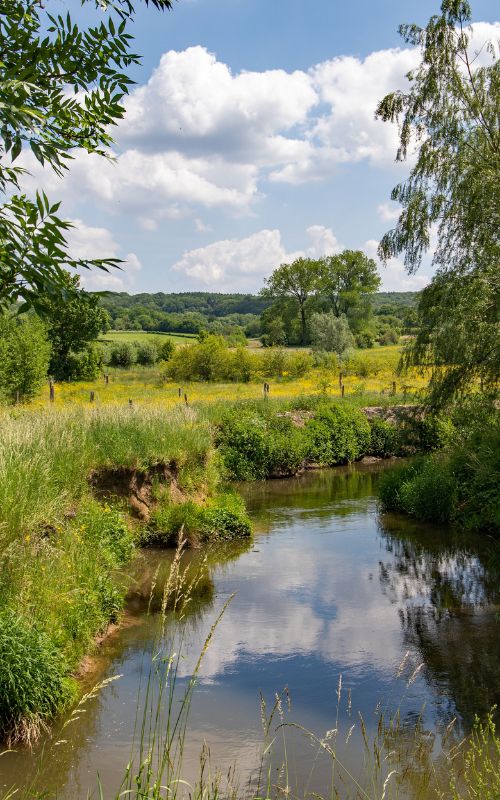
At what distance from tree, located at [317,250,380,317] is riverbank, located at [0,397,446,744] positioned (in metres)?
51.8

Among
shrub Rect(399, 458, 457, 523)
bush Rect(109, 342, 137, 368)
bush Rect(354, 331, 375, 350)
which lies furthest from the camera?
bush Rect(354, 331, 375, 350)

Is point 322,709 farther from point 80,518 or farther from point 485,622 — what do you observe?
point 80,518

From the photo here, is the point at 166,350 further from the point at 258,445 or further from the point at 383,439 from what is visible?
the point at 258,445

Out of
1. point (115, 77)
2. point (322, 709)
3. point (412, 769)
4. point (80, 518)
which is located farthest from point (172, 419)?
point (115, 77)

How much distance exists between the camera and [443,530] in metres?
15.8

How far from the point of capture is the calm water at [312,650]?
6617 millimetres

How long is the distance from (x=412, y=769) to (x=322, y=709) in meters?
1.50

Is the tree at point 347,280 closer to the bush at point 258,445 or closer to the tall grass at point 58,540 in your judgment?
the bush at point 258,445

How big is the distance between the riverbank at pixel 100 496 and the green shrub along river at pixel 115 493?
26mm

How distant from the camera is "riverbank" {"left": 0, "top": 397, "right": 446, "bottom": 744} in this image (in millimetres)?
7000

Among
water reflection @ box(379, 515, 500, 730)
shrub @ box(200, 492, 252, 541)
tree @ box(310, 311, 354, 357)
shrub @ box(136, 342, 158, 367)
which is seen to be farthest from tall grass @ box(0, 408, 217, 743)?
tree @ box(310, 311, 354, 357)

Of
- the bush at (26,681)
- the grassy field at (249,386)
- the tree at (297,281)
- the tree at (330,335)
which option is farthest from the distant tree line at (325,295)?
the bush at (26,681)

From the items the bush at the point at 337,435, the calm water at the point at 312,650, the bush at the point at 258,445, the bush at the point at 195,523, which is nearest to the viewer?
the calm water at the point at 312,650

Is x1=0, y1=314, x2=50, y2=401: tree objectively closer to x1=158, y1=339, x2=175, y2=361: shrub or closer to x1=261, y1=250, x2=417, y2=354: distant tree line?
x1=158, y1=339, x2=175, y2=361: shrub
